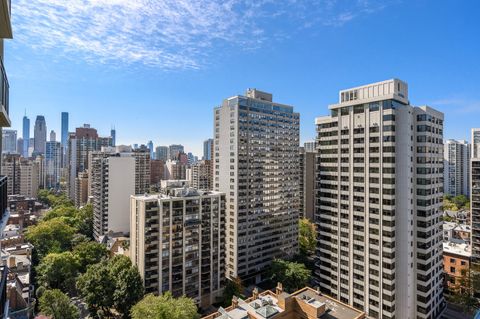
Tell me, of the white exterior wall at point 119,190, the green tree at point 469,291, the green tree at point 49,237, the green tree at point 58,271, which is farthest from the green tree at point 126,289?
the green tree at point 469,291

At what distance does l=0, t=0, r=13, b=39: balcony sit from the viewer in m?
8.35

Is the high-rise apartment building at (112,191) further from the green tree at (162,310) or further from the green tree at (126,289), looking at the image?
the green tree at (162,310)

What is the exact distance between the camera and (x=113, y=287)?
1738 inches

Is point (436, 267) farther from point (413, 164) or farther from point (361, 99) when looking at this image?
point (361, 99)

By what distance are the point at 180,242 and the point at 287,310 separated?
22.3 m

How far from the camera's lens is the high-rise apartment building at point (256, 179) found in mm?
62750

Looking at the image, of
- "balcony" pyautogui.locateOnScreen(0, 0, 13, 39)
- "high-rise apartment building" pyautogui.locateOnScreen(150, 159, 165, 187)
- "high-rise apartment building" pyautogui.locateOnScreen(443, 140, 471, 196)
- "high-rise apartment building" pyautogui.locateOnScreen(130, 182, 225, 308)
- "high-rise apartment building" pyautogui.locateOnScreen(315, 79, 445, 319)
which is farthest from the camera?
"high-rise apartment building" pyautogui.locateOnScreen(150, 159, 165, 187)

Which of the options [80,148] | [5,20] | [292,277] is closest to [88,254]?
[292,277]

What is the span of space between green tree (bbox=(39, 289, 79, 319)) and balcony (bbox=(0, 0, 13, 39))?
141 feet

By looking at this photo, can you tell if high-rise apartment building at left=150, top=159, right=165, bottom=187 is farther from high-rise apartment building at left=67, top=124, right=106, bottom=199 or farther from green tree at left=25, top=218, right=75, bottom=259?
green tree at left=25, top=218, right=75, bottom=259

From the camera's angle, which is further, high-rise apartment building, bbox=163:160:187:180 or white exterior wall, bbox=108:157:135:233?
high-rise apartment building, bbox=163:160:187:180

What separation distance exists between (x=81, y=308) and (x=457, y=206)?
126 metres

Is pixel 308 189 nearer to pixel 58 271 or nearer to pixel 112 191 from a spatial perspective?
pixel 112 191

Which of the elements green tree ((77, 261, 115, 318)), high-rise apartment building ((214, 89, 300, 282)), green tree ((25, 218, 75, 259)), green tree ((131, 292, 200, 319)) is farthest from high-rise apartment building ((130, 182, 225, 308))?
green tree ((25, 218, 75, 259))
